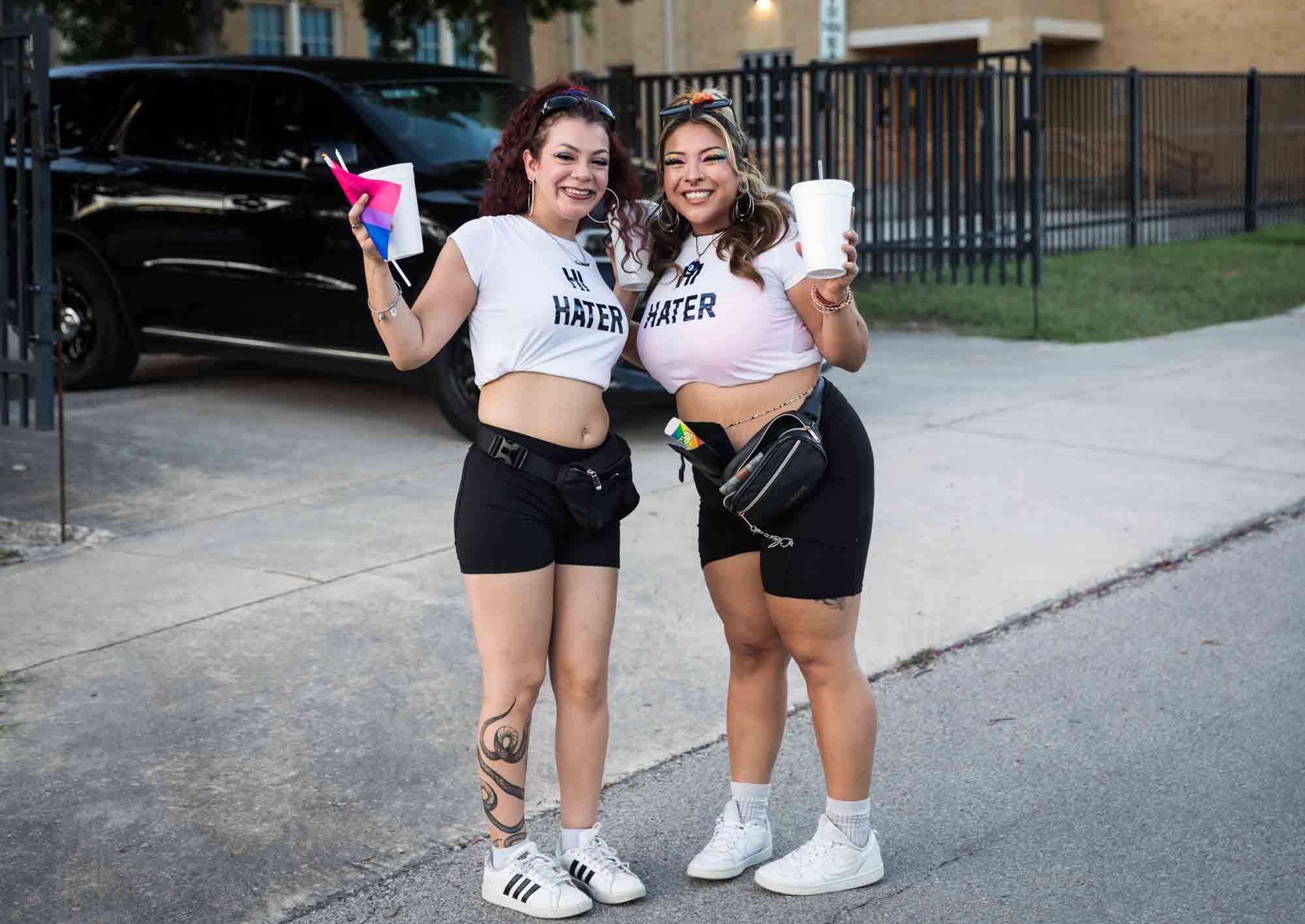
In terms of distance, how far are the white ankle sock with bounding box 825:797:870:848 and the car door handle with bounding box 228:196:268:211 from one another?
229 inches

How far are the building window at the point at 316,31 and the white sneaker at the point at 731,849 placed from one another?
88.9 feet

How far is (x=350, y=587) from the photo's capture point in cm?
561

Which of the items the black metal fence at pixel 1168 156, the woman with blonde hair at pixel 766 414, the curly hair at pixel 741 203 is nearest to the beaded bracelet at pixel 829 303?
the woman with blonde hair at pixel 766 414

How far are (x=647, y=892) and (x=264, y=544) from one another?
3190 mm

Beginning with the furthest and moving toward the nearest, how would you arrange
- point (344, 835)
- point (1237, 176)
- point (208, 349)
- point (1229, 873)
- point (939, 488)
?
point (1237, 176)
point (208, 349)
point (939, 488)
point (344, 835)
point (1229, 873)

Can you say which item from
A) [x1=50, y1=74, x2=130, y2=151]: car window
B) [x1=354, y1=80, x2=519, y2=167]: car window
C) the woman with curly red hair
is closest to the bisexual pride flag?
the woman with curly red hair

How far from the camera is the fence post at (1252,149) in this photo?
69.4 feet

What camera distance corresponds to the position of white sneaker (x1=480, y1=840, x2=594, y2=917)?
10.8 feet

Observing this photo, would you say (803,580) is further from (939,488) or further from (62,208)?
(62,208)

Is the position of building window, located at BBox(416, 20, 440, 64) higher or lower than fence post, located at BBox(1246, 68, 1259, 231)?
higher

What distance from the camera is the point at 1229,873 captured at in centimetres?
346

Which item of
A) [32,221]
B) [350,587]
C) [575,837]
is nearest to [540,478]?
[575,837]

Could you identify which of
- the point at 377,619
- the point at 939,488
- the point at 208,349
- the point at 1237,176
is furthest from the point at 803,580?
the point at 1237,176

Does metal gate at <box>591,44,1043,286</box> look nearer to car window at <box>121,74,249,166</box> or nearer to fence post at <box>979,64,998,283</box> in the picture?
fence post at <box>979,64,998,283</box>
